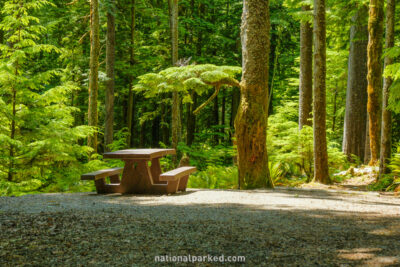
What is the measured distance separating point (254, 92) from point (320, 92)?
2.77m

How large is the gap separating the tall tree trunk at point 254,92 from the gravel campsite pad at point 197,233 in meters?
2.59

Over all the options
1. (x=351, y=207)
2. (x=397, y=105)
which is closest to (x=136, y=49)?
(x=397, y=105)

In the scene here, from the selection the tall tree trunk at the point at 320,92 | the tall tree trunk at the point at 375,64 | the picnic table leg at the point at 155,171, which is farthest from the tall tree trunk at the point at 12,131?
the tall tree trunk at the point at 375,64

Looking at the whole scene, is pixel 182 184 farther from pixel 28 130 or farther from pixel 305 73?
pixel 305 73

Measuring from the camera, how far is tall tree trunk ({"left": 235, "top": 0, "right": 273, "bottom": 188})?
307 inches

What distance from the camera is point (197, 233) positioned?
11.6 ft

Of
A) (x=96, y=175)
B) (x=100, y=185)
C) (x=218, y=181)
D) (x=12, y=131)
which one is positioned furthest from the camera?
(x=218, y=181)

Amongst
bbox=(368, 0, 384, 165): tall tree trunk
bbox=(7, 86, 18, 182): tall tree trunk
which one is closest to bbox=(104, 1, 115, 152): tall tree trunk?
bbox=(7, 86, 18, 182): tall tree trunk

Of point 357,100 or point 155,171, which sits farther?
point 357,100

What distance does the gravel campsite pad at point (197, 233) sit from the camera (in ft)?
9.13

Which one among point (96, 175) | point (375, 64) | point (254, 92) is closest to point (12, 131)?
point (96, 175)

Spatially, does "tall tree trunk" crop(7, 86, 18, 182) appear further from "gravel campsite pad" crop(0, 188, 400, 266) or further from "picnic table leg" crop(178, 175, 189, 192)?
"picnic table leg" crop(178, 175, 189, 192)

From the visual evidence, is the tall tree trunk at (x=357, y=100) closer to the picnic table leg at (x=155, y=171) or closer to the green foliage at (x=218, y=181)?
the green foliage at (x=218, y=181)

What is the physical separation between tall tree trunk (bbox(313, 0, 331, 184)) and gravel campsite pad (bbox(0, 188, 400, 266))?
4339 mm
